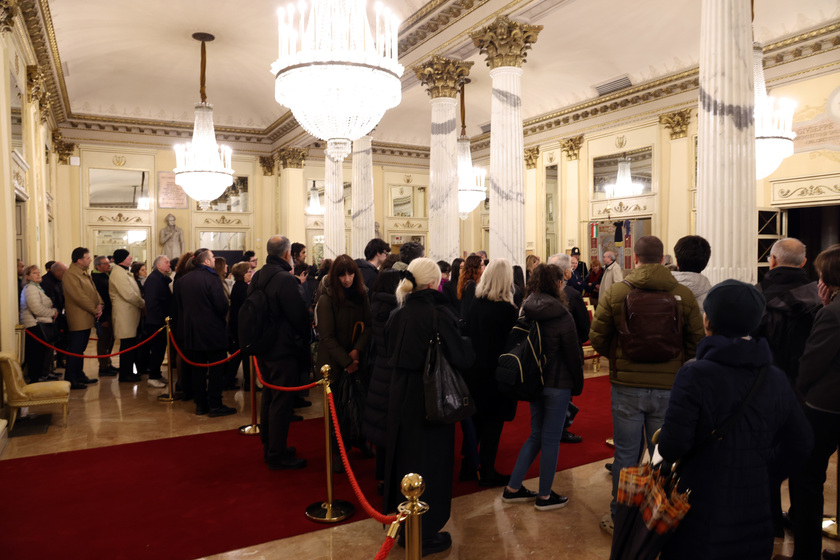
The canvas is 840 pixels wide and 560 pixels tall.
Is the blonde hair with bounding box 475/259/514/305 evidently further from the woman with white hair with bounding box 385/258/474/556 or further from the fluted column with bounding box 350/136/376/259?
the fluted column with bounding box 350/136/376/259

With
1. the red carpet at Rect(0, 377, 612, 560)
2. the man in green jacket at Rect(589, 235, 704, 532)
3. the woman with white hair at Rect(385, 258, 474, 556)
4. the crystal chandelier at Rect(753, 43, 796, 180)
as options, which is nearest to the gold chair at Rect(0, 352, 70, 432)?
the red carpet at Rect(0, 377, 612, 560)

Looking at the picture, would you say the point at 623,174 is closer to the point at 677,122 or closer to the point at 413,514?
the point at 677,122

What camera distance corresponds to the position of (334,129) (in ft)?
17.3

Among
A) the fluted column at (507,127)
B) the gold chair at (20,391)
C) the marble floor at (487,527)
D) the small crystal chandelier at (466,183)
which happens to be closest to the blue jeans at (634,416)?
the marble floor at (487,527)

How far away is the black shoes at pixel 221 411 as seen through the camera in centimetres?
585

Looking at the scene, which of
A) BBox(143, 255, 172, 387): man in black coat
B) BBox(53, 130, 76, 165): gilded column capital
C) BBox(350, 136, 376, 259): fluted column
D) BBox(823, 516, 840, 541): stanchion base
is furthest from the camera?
BBox(53, 130, 76, 165): gilded column capital

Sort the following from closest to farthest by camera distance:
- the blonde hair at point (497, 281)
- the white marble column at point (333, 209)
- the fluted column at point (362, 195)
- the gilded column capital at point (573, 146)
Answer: the blonde hair at point (497, 281) < the fluted column at point (362, 195) < the white marble column at point (333, 209) < the gilded column capital at point (573, 146)

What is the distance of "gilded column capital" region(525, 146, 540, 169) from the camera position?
1589cm

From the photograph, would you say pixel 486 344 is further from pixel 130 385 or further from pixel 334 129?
pixel 130 385

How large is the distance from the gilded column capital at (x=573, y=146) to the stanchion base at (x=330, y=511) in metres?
12.7

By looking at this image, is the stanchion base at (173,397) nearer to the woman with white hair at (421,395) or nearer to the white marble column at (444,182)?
the white marble column at (444,182)

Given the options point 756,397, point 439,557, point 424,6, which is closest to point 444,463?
point 439,557

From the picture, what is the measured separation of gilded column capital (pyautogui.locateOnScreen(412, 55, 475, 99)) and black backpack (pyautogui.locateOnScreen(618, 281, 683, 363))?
6.70 m

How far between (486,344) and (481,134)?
48.6 ft
